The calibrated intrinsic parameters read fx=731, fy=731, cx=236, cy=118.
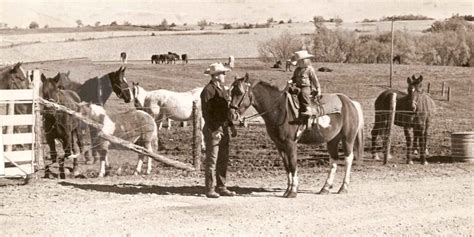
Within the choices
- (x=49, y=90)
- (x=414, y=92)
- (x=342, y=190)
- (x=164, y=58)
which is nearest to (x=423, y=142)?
(x=414, y=92)

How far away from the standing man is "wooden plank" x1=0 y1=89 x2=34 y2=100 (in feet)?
11.3

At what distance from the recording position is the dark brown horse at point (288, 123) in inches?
459

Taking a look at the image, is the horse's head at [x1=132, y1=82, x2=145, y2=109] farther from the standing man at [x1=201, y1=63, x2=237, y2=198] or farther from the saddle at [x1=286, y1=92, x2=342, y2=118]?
the saddle at [x1=286, y1=92, x2=342, y2=118]

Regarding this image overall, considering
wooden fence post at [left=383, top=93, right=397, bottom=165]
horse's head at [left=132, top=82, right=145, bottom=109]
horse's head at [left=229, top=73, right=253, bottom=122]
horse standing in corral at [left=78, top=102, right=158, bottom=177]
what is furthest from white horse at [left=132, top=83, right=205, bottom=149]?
horse's head at [left=229, top=73, right=253, bottom=122]

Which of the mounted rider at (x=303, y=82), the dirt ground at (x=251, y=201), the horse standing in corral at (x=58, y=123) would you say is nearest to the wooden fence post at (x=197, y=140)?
the dirt ground at (x=251, y=201)

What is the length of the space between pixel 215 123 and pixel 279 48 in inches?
1572

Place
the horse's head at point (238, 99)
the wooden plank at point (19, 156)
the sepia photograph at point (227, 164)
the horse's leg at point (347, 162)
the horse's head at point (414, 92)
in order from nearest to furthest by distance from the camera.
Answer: the sepia photograph at point (227, 164) → the horse's head at point (238, 99) → the horse's leg at point (347, 162) → the wooden plank at point (19, 156) → the horse's head at point (414, 92)

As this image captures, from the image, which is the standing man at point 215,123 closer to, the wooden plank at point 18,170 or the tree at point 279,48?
the wooden plank at point 18,170

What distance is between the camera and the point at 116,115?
51.9 feet

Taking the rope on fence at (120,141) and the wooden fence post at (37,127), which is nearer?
Result: the wooden fence post at (37,127)

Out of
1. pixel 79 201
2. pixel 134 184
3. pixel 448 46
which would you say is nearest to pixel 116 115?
pixel 134 184

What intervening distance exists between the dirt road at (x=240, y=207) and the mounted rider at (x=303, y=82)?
4.85 feet

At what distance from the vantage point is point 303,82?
12086mm

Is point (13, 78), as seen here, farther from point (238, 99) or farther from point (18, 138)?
point (238, 99)
